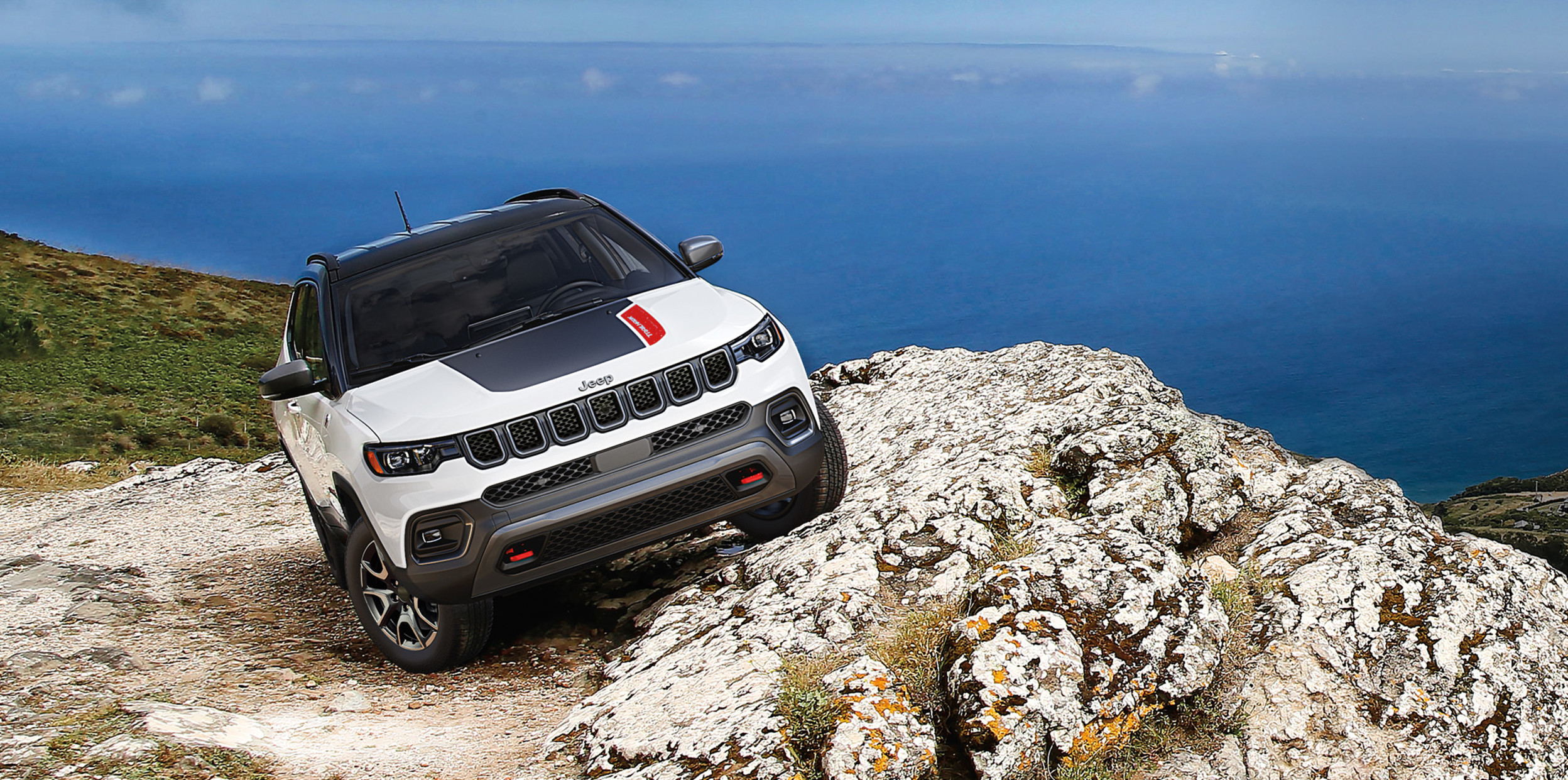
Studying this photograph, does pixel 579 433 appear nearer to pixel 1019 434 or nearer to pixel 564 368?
pixel 564 368

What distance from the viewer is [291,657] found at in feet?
19.2

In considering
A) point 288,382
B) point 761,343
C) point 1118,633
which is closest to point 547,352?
point 761,343

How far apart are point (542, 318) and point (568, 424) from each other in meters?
0.92

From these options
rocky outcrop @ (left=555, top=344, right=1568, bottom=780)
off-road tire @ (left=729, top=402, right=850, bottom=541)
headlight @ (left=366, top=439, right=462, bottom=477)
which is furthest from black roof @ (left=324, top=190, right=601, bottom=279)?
rocky outcrop @ (left=555, top=344, right=1568, bottom=780)

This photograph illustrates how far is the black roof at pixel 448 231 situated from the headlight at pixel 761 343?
168 centimetres

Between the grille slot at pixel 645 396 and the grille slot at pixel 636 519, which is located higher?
the grille slot at pixel 645 396

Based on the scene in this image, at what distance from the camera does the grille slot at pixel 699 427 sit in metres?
4.88

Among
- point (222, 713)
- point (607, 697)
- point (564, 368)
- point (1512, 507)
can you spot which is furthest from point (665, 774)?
point (1512, 507)

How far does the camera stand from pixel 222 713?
4.62m

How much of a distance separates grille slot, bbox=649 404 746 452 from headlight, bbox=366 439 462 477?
36.8 inches

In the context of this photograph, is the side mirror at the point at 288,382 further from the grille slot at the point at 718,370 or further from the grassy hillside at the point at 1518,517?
the grassy hillside at the point at 1518,517

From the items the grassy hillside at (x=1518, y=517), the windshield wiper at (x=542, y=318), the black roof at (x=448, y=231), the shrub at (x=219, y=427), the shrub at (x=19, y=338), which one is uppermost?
the black roof at (x=448, y=231)

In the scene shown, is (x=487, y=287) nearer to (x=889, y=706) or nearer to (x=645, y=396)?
(x=645, y=396)

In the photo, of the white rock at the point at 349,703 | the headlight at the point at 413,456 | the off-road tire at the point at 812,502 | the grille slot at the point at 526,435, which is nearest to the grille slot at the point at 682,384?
the grille slot at the point at 526,435
